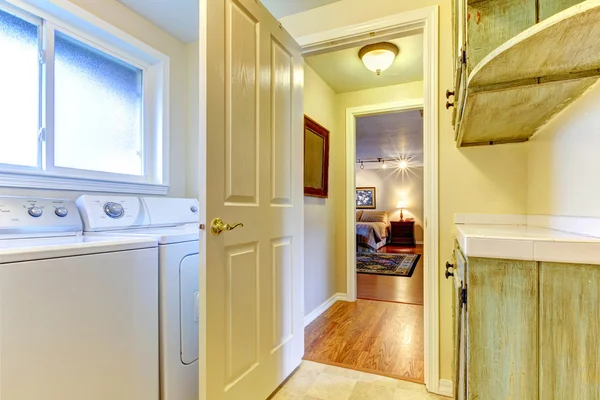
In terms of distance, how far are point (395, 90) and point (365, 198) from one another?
19.0ft

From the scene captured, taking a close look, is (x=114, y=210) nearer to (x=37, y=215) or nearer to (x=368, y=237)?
(x=37, y=215)

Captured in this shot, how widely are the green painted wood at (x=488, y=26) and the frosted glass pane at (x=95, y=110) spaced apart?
A: 2.03m

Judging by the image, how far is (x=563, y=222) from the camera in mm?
1030

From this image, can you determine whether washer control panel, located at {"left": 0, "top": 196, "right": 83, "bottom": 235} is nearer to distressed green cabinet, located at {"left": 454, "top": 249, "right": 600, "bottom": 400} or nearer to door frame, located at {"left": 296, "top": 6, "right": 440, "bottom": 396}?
distressed green cabinet, located at {"left": 454, "top": 249, "right": 600, "bottom": 400}

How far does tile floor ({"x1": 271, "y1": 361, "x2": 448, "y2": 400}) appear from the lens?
157cm

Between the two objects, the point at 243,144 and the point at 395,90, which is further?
the point at 395,90

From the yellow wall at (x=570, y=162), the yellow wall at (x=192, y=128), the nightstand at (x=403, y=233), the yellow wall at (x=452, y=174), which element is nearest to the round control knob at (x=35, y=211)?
the yellow wall at (x=192, y=128)

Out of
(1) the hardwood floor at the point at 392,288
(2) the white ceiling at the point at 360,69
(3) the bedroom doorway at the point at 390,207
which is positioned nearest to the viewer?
(2) the white ceiling at the point at 360,69

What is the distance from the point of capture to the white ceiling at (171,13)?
6.10ft

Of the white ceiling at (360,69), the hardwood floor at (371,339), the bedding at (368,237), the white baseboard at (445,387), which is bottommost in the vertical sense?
the hardwood floor at (371,339)

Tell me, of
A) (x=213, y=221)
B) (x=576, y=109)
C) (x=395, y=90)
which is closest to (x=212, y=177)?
(x=213, y=221)

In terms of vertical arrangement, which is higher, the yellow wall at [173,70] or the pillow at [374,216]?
the yellow wall at [173,70]

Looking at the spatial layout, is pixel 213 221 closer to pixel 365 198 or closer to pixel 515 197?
pixel 515 197

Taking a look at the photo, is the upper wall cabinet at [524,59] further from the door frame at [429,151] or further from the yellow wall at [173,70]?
the yellow wall at [173,70]
